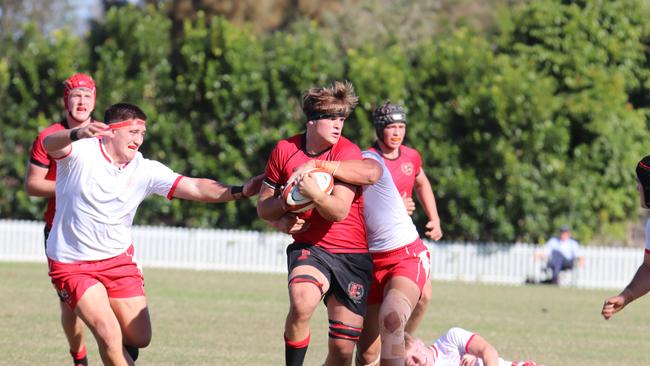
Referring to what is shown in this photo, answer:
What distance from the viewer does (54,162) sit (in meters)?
9.09

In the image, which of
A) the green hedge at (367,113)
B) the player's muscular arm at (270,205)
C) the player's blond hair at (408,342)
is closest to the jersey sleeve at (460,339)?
the player's blond hair at (408,342)

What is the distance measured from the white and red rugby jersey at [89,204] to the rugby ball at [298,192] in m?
1.14

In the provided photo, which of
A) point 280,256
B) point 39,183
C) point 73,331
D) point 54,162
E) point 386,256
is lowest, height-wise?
point 280,256

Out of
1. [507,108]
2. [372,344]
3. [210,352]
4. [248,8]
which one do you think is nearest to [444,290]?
[507,108]

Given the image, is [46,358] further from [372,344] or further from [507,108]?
[507,108]

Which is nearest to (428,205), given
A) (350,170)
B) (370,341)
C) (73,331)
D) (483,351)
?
(370,341)

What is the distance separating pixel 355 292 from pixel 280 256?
22230mm

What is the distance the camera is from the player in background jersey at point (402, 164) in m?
9.78

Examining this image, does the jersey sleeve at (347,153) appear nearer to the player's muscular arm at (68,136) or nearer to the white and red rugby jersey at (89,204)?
the white and red rugby jersey at (89,204)

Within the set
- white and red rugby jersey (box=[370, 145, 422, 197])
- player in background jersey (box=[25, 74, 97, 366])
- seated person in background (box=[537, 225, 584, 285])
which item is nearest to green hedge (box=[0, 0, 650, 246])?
seated person in background (box=[537, 225, 584, 285])

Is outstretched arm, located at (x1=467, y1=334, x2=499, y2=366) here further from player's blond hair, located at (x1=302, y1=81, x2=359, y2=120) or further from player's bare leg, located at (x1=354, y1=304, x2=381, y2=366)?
player's blond hair, located at (x1=302, y1=81, x2=359, y2=120)

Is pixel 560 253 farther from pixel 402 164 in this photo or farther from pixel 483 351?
pixel 483 351

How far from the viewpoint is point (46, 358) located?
1025 centimetres

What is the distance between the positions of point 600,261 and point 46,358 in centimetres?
2205
